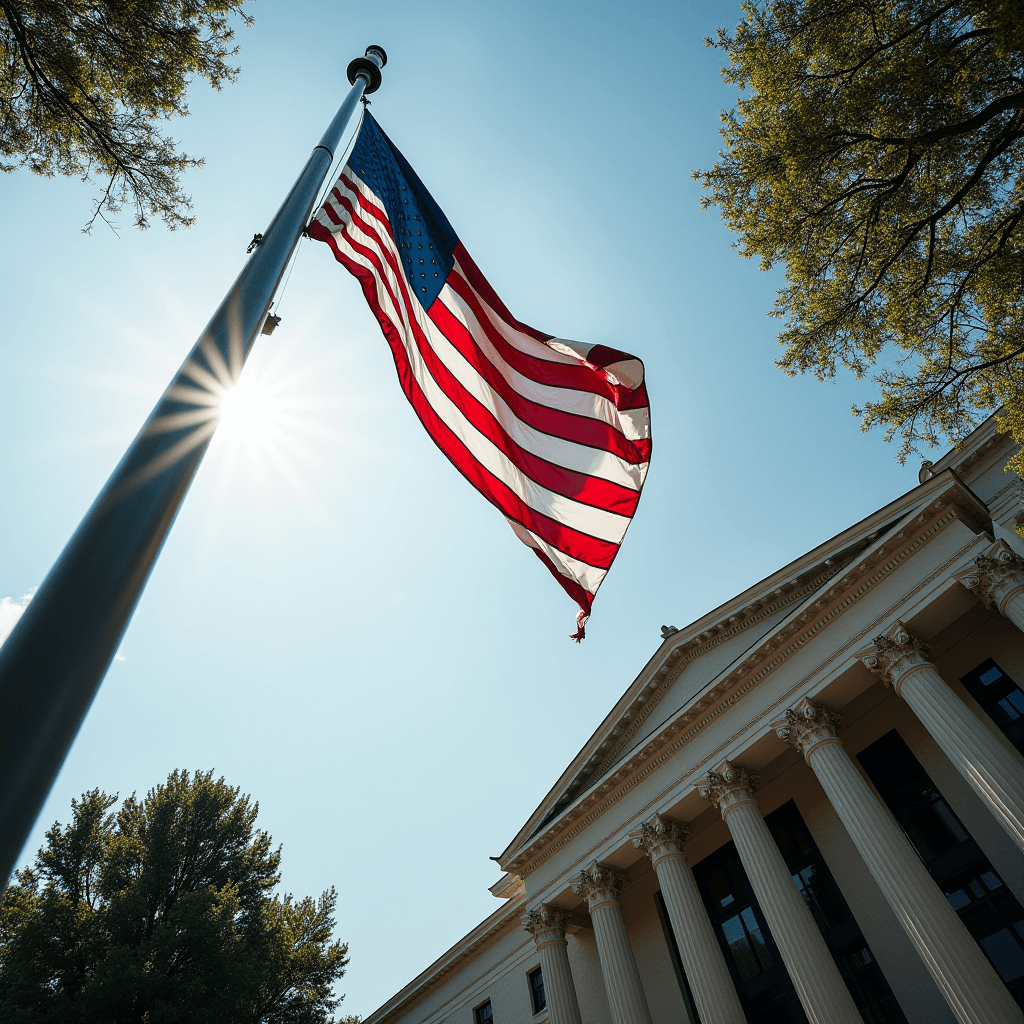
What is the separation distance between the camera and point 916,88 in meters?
8.91

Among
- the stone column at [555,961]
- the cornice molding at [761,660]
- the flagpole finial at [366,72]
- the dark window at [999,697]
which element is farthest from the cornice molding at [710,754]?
the flagpole finial at [366,72]

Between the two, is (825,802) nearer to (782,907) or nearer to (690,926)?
(782,907)

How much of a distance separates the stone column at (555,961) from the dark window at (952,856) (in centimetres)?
1219

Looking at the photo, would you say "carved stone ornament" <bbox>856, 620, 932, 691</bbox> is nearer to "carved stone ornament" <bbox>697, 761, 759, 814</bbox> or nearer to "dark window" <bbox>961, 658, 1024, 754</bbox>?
"dark window" <bbox>961, 658, 1024, 754</bbox>

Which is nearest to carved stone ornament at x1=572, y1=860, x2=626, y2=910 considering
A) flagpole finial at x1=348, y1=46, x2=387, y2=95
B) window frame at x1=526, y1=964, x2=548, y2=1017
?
window frame at x1=526, y1=964, x2=548, y2=1017

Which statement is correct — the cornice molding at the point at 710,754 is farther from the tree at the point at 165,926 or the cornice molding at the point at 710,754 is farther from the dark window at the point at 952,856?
the tree at the point at 165,926

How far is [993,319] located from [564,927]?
920 inches

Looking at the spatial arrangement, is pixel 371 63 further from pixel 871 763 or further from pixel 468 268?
pixel 871 763

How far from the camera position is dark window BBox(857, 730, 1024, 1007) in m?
14.8

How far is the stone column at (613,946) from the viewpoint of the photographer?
63.4 feet

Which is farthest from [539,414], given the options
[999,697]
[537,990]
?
[537,990]

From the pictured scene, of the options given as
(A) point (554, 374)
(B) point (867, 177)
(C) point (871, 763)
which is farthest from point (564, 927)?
(B) point (867, 177)

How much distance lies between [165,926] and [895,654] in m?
23.0

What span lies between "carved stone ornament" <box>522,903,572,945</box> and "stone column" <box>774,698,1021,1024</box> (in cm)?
1150
